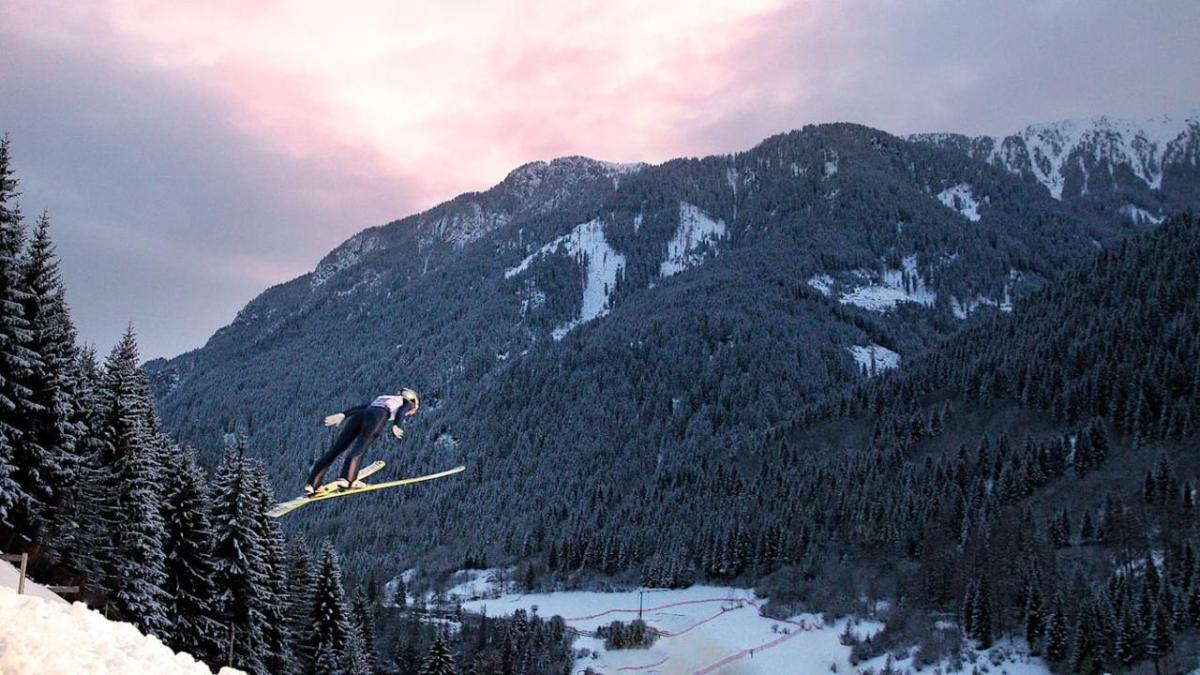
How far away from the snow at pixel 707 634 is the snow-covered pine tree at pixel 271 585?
4528 cm

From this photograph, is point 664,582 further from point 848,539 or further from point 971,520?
point 971,520

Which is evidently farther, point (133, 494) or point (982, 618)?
point (982, 618)

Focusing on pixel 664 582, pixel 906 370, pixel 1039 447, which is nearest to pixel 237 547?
pixel 664 582

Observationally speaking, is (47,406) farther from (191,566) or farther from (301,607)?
(301,607)

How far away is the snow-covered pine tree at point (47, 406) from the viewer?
2705 cm

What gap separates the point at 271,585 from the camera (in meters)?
38.6

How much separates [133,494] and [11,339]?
6419 mm

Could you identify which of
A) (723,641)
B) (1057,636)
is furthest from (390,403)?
(723,641)

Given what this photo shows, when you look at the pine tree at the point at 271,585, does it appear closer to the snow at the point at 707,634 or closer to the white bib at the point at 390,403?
the white bib at the point at 390,403

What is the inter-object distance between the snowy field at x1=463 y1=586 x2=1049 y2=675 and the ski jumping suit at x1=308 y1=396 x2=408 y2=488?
59.3m

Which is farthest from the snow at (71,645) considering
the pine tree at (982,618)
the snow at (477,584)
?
the snow at (477,584)

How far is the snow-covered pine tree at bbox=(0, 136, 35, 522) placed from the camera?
86.8 ft

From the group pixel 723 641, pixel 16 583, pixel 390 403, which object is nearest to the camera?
pixel 16 583

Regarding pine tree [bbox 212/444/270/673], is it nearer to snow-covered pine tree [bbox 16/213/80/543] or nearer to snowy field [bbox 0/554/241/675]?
snow-covered pine tree [bbox 16/213/80/543]
